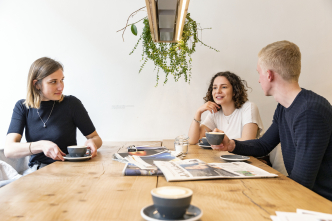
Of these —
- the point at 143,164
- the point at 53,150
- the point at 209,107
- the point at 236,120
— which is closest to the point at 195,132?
the point at 209,107

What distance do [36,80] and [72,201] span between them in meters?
1.40

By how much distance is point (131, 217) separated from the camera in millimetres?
669

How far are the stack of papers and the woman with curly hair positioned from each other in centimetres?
161

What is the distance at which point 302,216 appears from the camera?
2.13ft

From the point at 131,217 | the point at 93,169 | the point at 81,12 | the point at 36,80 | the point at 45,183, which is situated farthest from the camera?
the point at 81,12

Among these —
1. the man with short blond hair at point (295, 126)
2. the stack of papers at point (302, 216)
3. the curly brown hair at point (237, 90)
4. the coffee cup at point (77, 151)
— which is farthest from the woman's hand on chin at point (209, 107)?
the stack of papers at point (302, 216)

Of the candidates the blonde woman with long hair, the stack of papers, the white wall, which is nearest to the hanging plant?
the white wall

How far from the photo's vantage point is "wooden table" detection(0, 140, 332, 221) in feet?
2.27

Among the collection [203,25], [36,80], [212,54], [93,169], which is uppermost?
[203,25]

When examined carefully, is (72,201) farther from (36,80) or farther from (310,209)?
(36,80)

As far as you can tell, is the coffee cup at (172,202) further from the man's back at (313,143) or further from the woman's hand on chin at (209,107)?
the woman's hand on chin at (209,107)

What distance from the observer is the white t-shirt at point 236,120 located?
232cm

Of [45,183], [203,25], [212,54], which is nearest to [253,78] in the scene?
[212,54]

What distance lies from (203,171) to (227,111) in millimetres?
1518
